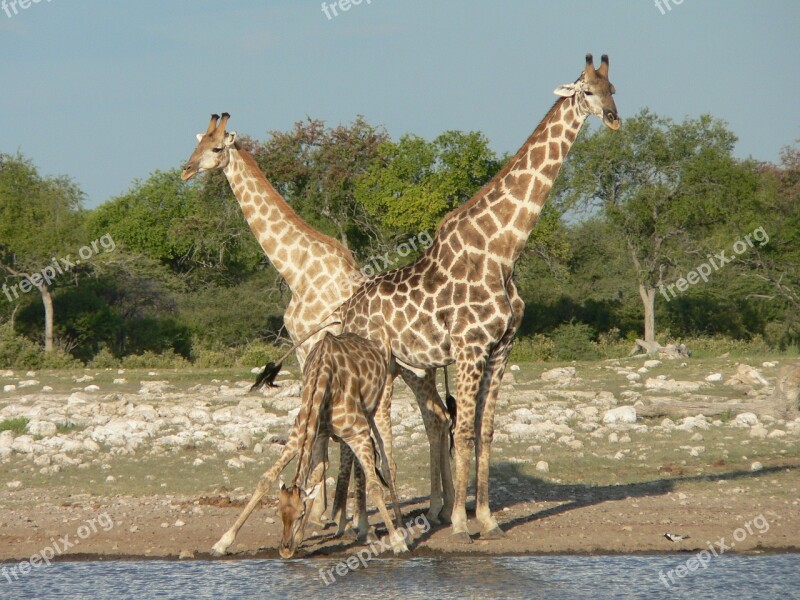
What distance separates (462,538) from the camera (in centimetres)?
890

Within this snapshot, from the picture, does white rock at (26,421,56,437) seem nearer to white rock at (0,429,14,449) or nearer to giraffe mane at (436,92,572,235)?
white rock at (0,429,14,449)

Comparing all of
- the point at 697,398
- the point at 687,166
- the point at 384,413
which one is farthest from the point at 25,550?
the point at 687,166

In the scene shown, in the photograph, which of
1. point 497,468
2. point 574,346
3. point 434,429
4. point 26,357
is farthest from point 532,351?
point 434,429

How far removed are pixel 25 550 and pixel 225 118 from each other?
432 cm

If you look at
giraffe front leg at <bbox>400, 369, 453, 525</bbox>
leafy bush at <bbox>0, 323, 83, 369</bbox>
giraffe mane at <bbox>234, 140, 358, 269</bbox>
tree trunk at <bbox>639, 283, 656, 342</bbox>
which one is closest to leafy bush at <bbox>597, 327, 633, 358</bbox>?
tree trunk at <bbox>639, 283, 656, 342</bbox>

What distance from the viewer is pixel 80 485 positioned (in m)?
11.2

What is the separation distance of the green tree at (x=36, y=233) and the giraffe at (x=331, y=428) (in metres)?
23.9

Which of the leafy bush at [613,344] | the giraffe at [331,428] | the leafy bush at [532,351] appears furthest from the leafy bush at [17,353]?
the giraffe at [331,428]

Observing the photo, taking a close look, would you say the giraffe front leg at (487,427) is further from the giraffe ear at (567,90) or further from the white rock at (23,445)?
the white rock at (23,445)

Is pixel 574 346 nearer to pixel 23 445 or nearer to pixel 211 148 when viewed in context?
pixel 23 445

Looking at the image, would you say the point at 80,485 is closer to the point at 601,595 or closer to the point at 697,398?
the point at 601,595

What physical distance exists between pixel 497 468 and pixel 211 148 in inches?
173

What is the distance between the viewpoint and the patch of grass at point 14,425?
45.6ft

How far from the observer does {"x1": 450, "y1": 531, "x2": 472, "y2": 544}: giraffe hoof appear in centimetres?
888
